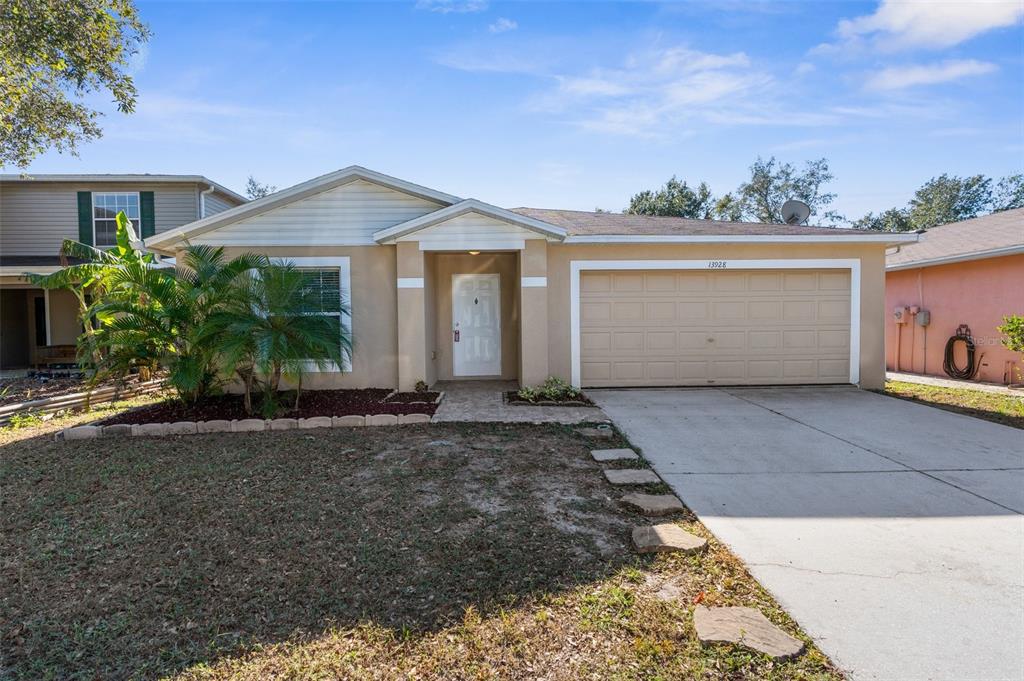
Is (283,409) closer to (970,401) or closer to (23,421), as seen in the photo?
(23,421)

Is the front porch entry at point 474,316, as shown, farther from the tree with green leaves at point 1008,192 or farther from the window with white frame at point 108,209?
the tree with green leaves at point 1008,192

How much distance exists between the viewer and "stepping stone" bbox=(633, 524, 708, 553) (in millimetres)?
3494

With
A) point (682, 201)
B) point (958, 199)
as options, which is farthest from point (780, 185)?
point (958, 199)

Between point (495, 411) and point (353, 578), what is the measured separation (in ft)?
15.4

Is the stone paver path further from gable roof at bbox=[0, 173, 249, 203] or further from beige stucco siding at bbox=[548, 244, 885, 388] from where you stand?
gable roof at bbox=[0, 173, 249, 203]

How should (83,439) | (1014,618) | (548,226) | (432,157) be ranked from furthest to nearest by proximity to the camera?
(432,157) → (548,226) → (83,439) → (1014,618)

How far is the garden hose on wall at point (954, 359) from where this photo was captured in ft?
38.6

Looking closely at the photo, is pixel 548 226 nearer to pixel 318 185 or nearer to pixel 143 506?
pixel 318 185

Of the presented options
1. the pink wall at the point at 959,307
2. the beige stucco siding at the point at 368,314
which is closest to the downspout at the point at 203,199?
the beige stucco siding at the point at 368,314

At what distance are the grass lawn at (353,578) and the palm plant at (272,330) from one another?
1845 mm

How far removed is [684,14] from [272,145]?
9728 millimetres

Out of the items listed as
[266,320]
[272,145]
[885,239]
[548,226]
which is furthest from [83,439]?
[885,239]

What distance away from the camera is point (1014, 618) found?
2742 mm

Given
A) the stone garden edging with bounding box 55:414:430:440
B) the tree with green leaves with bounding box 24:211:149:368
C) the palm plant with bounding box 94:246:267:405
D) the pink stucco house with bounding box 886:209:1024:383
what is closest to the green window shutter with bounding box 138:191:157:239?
the tree with green leaves with bounding box 24:211:149:368
